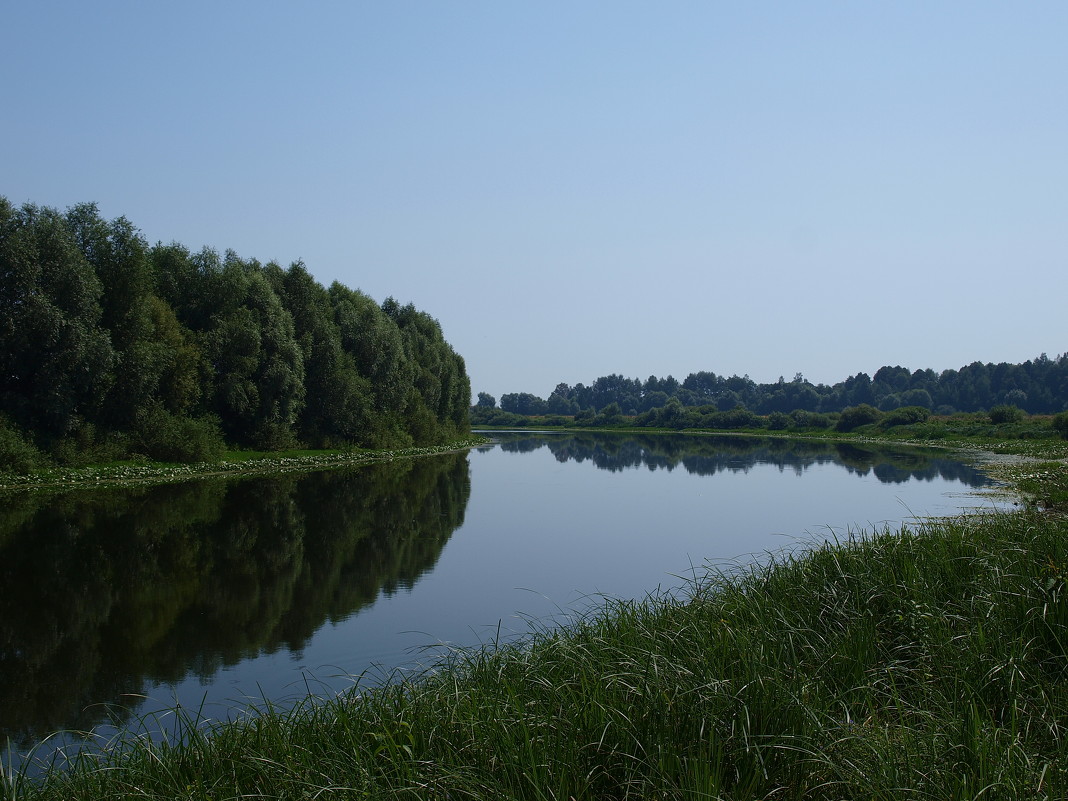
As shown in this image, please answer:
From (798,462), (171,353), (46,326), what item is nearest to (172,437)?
(171,353)

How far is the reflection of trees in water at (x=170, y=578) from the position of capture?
363 inches

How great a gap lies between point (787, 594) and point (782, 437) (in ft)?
302

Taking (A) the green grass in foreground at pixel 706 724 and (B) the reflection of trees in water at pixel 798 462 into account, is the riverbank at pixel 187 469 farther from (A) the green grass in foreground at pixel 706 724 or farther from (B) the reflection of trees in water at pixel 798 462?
(A) the green grass in foreground at pixel 706 724

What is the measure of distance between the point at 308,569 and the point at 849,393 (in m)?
157

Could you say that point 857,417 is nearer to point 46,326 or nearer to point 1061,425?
point 1061,425

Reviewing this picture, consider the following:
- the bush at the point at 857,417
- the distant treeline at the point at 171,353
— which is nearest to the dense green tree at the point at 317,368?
the distant treeline at the point at 171,353

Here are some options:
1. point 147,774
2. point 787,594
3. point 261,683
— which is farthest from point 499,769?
point 261,683

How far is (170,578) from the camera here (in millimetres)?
14156

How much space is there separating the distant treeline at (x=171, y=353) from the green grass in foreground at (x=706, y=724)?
2576 cm

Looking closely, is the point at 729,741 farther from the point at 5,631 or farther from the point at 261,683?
the point at 5,631

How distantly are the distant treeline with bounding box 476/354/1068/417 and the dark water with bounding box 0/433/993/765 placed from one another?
3808 inches

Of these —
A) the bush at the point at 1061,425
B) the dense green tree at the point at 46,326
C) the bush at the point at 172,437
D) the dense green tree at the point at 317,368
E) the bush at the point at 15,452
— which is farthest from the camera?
the bush at the point at 1061,425

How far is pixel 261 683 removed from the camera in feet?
29.0

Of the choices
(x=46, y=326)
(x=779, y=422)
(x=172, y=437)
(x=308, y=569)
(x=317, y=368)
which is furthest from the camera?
(x=779, y=422)
